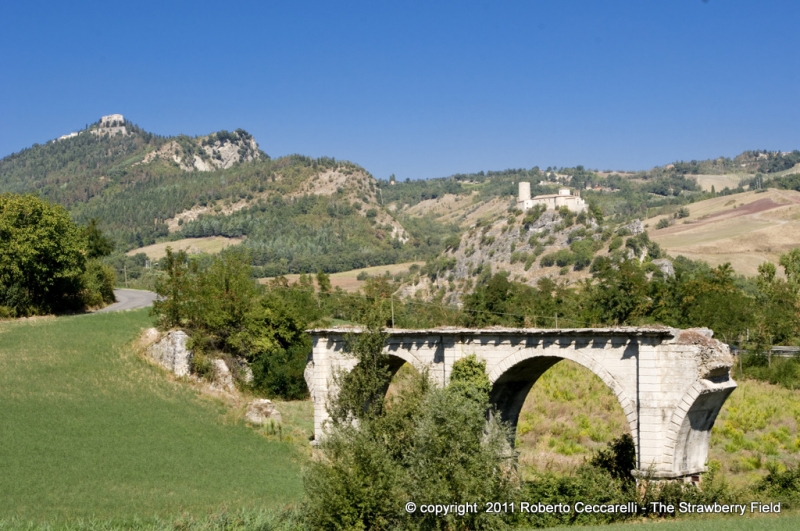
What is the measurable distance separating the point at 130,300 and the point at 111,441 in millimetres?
36003

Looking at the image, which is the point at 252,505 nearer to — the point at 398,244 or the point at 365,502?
the point at 365,502

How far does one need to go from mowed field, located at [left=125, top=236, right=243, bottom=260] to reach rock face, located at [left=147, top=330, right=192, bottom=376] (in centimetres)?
11677

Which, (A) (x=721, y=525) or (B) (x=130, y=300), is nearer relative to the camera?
(A) (x=721, y=525)

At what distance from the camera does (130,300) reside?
6756cm

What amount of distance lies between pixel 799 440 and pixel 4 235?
4598 cm

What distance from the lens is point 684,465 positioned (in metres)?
25.4

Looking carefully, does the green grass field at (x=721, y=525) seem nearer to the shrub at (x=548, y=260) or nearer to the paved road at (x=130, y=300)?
the paved road at (x=130, y=300)

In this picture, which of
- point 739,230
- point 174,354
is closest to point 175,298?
point 174,354

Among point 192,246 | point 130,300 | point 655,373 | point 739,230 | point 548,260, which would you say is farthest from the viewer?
point 192,246


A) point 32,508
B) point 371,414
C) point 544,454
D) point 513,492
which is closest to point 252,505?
point 371,414

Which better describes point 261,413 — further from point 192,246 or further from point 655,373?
point 192,246

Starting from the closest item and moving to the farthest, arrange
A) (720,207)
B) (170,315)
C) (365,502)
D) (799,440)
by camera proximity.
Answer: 1. (365,502)
2. (799,440)
3. (170,315)
4. (720,207)

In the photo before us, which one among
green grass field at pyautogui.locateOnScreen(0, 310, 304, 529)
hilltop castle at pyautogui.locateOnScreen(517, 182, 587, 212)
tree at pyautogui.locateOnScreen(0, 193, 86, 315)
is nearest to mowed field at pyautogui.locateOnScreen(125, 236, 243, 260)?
hilltop castle at pyautogui.locateOnScreen(517, 182, 587, 212)

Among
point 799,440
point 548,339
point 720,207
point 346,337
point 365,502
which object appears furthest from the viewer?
point 720,207
